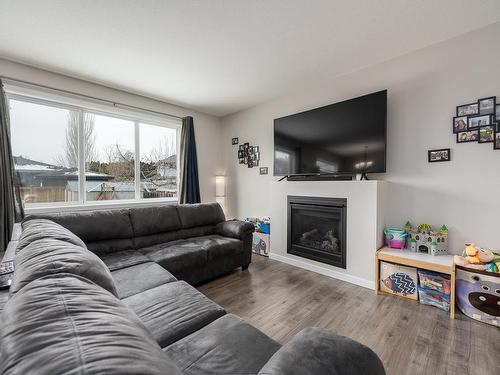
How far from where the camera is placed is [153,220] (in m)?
2.76

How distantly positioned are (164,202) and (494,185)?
424cm

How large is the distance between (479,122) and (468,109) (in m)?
0.16

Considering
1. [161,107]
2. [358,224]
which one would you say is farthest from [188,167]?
[358,224]

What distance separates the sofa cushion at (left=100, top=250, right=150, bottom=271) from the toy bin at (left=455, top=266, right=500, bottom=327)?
2814mm

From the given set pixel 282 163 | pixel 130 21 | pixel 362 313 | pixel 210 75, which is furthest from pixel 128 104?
pixel 362 313

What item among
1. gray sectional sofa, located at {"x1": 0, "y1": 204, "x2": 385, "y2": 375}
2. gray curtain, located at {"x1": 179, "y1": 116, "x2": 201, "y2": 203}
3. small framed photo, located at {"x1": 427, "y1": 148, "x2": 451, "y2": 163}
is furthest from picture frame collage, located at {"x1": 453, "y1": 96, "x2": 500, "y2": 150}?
gray curtain, located at {"x1": 179, "y1": 116, "x2": 201, "y2": 203}

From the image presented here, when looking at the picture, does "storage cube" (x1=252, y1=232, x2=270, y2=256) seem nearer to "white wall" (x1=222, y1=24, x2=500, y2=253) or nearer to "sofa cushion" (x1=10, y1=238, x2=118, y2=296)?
"white wall" (x1=222, y1=24, x2=500, y2=253)

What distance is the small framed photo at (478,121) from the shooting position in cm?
203

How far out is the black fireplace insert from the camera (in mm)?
2754

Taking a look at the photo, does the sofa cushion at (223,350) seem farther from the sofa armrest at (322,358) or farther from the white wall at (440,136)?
the white wall at (440,136)

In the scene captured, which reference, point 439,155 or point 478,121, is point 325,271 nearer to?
point 439,155

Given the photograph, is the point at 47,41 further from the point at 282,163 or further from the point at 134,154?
the point at 282,163

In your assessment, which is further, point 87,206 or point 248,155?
point 248,155

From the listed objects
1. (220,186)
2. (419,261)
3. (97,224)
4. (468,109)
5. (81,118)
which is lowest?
(419,261)
